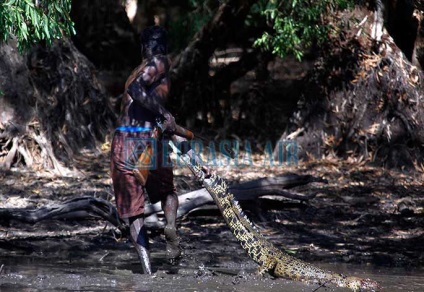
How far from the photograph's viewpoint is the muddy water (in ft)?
24.4

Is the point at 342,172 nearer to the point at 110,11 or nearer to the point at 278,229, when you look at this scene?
the point at 278,229

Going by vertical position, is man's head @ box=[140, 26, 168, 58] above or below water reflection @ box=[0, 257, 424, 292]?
above

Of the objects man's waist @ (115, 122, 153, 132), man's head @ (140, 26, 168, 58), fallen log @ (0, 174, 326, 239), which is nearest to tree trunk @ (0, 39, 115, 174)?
fallen log @ (0, 174, 326, 239)

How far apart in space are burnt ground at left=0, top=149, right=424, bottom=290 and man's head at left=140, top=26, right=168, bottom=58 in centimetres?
189

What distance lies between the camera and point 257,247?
7.72 meters

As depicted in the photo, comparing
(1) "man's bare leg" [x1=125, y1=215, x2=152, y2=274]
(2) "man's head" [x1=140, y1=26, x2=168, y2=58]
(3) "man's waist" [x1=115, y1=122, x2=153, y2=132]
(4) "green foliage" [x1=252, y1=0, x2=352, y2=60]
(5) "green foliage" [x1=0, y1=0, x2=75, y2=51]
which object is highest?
(4) "green foliage" [x1=252, y1=0, x2=352, y2=60]

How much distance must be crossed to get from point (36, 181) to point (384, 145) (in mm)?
4733

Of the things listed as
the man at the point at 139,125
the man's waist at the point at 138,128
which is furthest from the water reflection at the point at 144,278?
the man's waist at the point at 138,128

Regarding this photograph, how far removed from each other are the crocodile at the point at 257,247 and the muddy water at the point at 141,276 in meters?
0.09

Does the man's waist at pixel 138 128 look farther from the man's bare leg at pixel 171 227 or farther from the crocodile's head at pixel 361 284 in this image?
the crocodile's head at pixel 361 284

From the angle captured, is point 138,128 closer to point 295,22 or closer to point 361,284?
point 361,284

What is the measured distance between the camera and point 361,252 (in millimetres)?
9039

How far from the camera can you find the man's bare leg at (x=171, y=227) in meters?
7.93

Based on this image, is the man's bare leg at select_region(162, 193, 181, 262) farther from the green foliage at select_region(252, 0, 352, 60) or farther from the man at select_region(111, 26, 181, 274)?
the green foliage at select_region(252, 0, 352, 60)
